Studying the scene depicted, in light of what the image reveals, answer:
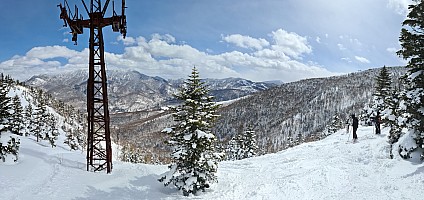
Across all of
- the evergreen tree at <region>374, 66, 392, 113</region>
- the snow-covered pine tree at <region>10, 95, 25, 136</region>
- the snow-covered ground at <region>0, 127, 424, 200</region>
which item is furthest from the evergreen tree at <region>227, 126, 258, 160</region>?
the snow-covered pine tree at <region>10, 95, 25, 136</region>

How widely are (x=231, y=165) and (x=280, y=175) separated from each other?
17.1 ft

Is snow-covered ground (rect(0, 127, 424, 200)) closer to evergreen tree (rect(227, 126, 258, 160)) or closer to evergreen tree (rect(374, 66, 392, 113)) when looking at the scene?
evergreen tree (rect(374, 66, 392, 113))

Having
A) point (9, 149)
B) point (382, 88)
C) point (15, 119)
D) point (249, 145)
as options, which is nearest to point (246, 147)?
point (249, 145)

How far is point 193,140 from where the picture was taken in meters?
13.9

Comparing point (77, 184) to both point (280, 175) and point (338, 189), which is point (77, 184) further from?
point (338, 189)

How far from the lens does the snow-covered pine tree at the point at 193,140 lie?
1380 cm

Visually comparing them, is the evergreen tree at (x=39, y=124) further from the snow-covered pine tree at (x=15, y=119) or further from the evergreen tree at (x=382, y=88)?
the evergreen tree at (x=382, y=88)

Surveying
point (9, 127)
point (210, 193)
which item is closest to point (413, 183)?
point (210, 193)

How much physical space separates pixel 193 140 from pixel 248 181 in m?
4.42

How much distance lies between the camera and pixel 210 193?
46.5 feet

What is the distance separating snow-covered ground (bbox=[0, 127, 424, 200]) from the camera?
12.7 m

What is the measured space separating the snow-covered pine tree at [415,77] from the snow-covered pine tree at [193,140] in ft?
33.4

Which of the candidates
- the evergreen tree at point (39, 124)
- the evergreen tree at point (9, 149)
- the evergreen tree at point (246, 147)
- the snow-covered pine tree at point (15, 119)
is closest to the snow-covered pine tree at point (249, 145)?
the evergreen tree at point (246, 147)

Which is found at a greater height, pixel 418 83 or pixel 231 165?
pixel 418 83
